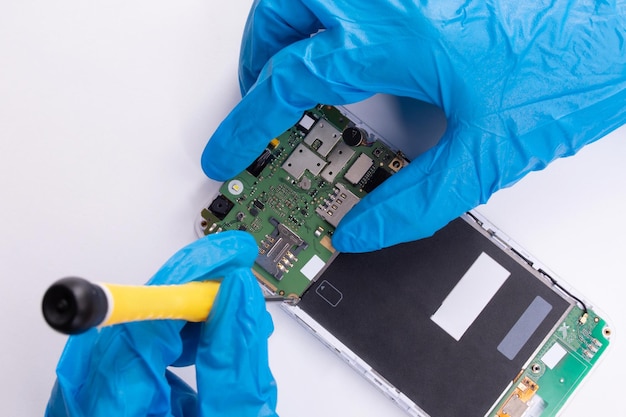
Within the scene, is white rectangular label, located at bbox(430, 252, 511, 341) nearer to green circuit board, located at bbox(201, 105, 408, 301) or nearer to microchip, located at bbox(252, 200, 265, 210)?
green circuit board, located at bbox(201, 105, 408, 301)

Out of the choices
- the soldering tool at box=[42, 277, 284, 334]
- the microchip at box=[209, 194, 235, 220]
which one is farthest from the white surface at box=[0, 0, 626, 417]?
the soldering tool at box=[42, 277, 284, 334]

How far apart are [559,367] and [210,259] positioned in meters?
1.89

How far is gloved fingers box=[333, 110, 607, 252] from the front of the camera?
2.98 metres

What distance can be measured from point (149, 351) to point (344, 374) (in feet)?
4.16

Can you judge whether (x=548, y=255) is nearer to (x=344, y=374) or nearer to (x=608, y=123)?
(x=608, y=123)

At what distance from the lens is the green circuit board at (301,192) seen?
10.8 feet

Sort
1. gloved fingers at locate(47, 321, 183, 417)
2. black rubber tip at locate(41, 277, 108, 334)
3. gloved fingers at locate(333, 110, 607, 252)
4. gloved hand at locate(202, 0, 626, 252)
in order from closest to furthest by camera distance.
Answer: black rubber tip at locate(41, 277, 108, 334) < gloved fingers at locate(47, 321, 183, 417) < gloved hand at locate(202, 0, 626, 252) < gloved fingers at locate(333, 110, 607, 252)

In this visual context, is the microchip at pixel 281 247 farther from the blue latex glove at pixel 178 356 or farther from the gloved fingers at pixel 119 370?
the gloved fingers at pixel 119 370

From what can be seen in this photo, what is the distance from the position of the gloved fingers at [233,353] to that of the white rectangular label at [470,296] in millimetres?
1075

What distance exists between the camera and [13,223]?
11.1ft

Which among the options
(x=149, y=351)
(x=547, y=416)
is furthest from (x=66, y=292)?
(x=547, y=416)

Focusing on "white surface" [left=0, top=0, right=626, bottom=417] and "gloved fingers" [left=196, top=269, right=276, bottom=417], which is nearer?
"gloved fingers" [left=196, top=269, right=276, bottom=417]

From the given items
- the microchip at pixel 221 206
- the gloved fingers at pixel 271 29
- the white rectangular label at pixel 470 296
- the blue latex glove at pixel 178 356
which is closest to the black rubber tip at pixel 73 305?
the blue latex glove at pixel 178 356

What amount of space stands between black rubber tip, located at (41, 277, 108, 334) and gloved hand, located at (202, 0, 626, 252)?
4.96 ft
